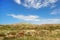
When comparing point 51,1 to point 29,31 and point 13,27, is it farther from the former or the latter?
point 13,27

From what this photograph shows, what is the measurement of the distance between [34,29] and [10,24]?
0.85m

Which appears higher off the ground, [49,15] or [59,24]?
[49,15]

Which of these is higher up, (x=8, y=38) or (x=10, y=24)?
(x=10, y=24)

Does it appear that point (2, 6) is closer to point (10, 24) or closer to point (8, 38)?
point (10, 24)

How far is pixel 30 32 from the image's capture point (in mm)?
4227

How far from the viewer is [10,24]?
441 cm

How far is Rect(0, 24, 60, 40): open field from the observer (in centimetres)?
411

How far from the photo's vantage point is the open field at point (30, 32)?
4.11m

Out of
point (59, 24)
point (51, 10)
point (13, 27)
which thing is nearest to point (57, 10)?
point (51, 10)

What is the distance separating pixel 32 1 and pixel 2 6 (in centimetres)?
108

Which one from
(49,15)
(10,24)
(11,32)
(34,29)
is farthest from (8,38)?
(49,15)

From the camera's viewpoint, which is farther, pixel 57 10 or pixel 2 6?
pixel 2 6

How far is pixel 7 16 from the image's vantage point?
4383 mm

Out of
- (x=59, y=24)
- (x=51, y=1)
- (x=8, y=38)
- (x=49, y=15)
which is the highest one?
(x=51, y=1)
